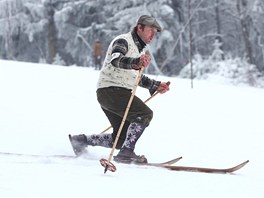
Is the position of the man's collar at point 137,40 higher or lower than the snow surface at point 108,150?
higher

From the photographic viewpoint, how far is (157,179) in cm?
462

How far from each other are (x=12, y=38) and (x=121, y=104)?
2985 cm

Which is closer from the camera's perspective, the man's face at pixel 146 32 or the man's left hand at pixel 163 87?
the man's face at pixel 146 32

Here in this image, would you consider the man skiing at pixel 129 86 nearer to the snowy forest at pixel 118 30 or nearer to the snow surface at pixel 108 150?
the snow surface at pixel 108 150

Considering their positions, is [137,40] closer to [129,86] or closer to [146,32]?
[146,32]

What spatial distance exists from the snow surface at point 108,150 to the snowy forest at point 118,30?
13096 mm

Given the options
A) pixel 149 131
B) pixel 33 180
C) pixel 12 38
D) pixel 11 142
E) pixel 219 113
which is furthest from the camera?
pixel 12 38

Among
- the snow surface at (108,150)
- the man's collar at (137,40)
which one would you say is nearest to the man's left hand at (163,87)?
the man's collar at (137,40)

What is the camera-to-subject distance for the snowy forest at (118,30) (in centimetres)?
2872

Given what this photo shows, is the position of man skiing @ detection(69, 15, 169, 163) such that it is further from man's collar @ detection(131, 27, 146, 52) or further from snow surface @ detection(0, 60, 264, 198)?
snow surface @ detection(0, 60, 264, 198)

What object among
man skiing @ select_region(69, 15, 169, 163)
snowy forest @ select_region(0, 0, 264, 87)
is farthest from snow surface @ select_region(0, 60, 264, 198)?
snowy forest @ select_region(0, 0, 264, 87)

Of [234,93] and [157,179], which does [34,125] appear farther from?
[234,93]

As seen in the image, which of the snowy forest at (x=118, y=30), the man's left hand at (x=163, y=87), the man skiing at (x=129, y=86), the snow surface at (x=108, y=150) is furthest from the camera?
the snowy forest at (x=118, y=30)

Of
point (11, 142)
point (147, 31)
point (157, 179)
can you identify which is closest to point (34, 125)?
point (11, 142)
